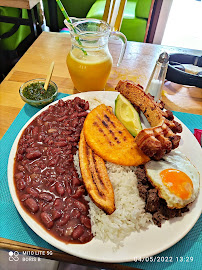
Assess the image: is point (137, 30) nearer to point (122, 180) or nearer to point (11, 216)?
point (122, 180)

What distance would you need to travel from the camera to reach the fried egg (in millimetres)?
1587

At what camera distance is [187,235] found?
5.43 ft

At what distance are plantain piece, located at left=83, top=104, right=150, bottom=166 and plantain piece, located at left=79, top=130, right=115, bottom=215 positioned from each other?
0.06 meters

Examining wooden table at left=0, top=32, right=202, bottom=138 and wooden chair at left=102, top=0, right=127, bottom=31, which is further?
wooden chair at left=102, top=0, right=127, bottom=31

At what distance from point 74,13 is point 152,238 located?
650 cm

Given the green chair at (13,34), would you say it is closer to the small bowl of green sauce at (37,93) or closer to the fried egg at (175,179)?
the small bowl of green sauce at (37,93)

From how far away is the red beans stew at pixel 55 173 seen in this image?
1556 mm

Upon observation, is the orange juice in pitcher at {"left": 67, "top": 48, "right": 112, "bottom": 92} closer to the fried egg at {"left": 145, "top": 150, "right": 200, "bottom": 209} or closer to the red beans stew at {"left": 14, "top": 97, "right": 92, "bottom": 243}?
the red beans stew at {"left": 14, "top": 97, "right": 92, "bottom": 243}

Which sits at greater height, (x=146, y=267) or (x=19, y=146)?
(x=19, y=146)

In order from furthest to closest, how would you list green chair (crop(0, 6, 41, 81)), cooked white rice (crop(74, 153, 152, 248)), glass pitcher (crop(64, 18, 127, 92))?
1. green chair (crop(0, 6, 41, 81))
2. glass pitcher (crop(64, 18, 127, 92))
3. cooked white rice (crop(74, 153, 152, 248))

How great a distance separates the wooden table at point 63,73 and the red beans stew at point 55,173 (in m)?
0.50

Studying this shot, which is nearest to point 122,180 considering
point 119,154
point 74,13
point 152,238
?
point 119,154
